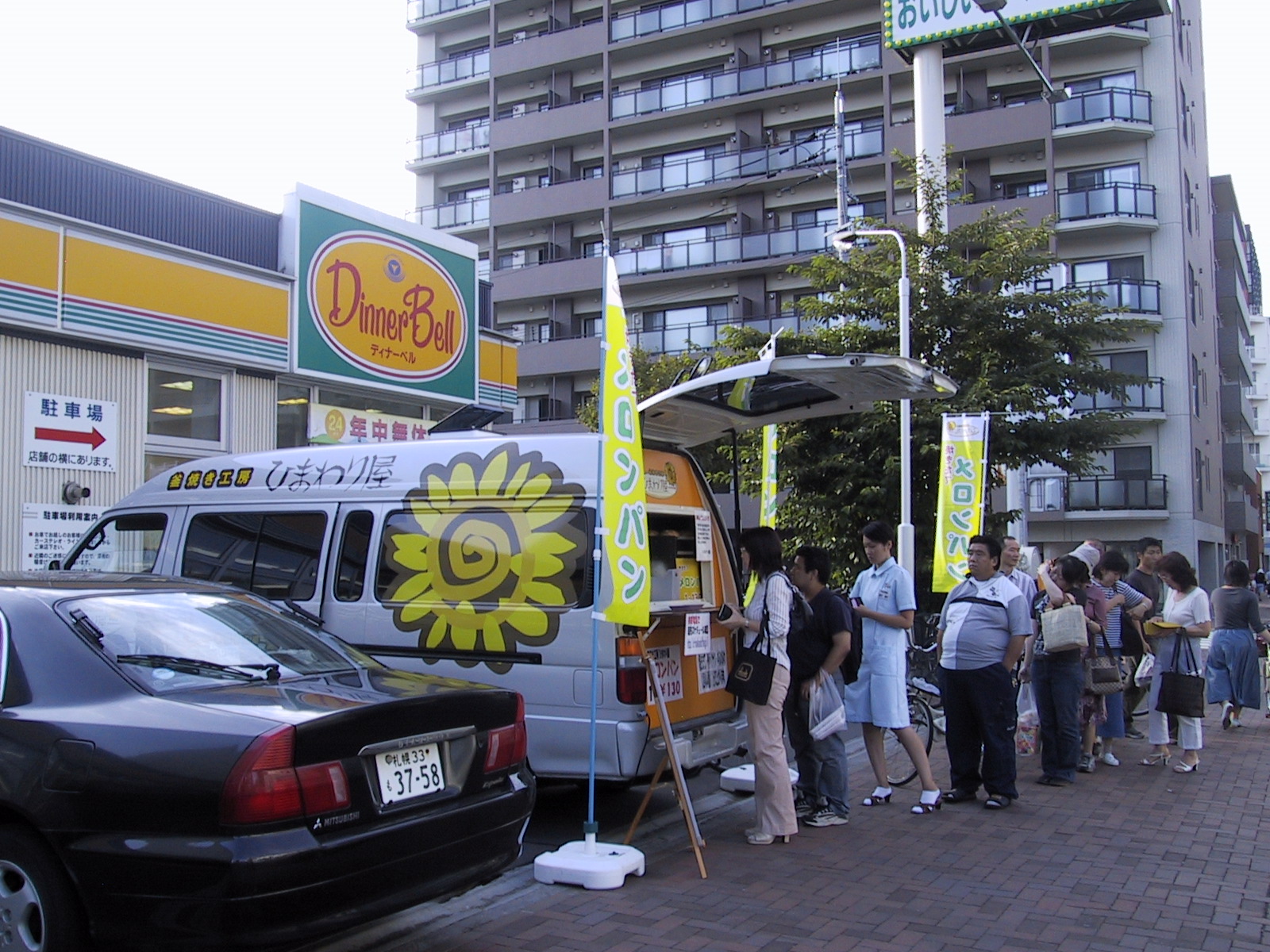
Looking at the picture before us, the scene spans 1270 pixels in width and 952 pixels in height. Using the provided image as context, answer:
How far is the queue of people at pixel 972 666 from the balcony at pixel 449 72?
38.1m

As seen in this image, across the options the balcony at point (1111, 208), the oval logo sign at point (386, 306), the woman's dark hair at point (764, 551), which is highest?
the balcony at point (1111, 208)

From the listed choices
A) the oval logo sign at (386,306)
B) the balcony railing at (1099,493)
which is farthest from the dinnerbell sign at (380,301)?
the balcony railing at (1099,493)

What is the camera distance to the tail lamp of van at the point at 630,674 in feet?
19.9

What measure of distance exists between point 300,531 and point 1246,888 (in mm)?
5872

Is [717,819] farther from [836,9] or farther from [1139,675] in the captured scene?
[836,9]

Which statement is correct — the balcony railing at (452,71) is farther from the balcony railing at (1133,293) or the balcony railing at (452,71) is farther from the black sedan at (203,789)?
the black sedan at (203,789)

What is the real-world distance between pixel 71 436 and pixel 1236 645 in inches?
458

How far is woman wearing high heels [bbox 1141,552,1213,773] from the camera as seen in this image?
8.88 metres

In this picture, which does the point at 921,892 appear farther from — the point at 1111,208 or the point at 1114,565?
the point at 1111,208

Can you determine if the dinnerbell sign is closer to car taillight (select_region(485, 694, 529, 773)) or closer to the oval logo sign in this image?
the oval logo sign

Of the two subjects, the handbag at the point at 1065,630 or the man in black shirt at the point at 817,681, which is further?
the handbag at the point at 1065,630

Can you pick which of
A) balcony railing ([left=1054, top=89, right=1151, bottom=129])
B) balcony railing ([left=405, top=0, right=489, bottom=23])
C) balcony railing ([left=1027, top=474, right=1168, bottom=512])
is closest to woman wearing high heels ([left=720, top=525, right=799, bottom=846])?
balcony railing ([left=1027, top=474, right=1168, bottom=512])

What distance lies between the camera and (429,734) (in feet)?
13.8

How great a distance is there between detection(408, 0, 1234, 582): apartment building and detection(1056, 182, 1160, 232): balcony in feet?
0.23
